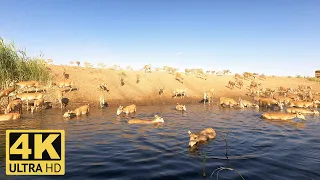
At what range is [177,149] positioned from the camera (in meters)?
12.6

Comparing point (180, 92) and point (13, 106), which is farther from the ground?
point (180, 92)

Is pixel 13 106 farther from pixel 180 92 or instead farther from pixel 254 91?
pixel 254 91

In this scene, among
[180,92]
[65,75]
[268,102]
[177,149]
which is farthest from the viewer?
[180,92]

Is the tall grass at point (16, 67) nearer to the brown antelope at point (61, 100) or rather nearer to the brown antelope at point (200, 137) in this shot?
the brown antelope at point (61, 100)

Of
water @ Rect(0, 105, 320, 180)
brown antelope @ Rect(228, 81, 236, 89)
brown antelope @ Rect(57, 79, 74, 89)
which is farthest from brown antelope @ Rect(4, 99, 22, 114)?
brown antelope @ Rect(228, 81, 236, 89)

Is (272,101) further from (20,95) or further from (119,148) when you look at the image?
(20,95)

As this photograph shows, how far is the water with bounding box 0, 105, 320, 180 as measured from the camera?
9.41 meters

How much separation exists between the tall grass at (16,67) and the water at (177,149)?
6.15 meters

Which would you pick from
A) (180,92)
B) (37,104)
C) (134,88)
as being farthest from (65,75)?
(180,92)

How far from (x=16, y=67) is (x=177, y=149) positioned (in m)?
20.4

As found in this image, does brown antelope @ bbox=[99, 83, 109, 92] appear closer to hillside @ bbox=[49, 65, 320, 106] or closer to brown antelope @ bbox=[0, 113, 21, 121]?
hillside @ bbox=[49, 65, 320, 106]

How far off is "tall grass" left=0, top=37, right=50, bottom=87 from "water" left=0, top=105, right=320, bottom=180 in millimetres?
6154

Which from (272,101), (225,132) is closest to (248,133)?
(225,132)

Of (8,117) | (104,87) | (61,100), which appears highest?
(104,87)
